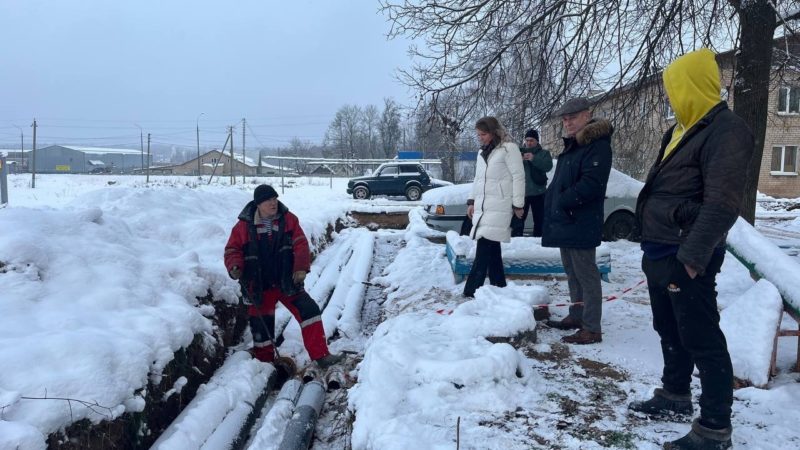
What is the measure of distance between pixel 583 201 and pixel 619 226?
621cm

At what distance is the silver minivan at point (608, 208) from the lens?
9.51m

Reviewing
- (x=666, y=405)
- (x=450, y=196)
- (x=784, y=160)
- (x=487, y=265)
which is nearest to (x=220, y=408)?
(x=487, y=265)

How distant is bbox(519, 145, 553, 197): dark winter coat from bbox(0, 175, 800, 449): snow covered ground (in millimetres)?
1400

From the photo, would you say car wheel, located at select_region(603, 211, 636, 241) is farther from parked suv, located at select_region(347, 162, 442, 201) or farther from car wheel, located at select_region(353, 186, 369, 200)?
car wheel, located at select_region(353, 186, 369, 200)

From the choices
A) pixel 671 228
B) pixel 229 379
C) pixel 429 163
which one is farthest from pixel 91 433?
pixel 429 163

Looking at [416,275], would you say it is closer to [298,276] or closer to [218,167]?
[298,276]

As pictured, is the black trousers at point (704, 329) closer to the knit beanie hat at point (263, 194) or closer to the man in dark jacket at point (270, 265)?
the man in dark jacket at point (270, 265)

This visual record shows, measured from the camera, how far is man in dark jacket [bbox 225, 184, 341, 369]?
4.37 metres

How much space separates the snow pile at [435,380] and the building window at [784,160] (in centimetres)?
2964

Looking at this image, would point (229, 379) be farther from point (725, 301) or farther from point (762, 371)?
point (725, 301)

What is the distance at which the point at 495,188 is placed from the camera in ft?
15.3

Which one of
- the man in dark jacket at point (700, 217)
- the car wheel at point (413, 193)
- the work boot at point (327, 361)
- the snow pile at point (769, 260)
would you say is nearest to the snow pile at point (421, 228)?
the work boot at point (327, 361)

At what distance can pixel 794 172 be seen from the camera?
2702 centimetres

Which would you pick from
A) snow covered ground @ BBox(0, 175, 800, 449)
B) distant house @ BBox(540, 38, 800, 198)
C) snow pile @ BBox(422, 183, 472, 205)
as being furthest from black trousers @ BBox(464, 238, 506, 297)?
snow pile @ BBox(422, 183, 472, 205)
